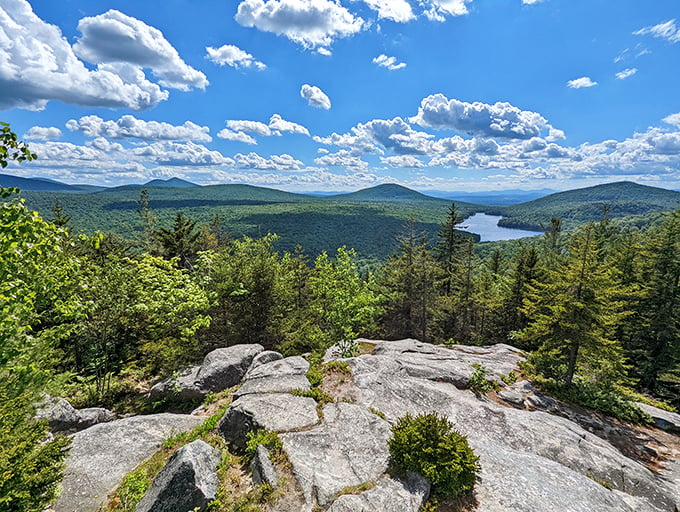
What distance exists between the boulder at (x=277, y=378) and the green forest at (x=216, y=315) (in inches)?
123

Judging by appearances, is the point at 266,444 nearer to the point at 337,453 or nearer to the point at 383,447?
the point at 337,453

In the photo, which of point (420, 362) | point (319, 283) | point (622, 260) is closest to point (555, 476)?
point (420, 362)

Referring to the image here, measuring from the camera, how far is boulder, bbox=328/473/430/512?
18.5 feet

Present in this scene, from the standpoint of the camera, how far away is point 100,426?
9266mm

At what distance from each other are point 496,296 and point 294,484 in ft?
97.4

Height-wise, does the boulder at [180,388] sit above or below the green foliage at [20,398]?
below

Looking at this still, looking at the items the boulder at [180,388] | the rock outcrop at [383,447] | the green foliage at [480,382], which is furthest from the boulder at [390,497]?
the boulder at [180,388]

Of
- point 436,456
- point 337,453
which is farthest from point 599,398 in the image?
point 337,453

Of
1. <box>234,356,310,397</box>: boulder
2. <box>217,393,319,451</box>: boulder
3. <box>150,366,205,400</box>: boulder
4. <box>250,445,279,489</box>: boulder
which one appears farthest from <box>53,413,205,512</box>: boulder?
<box>250,445,279,489</box>: boulder

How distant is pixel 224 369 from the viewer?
→ 1355 centimetres

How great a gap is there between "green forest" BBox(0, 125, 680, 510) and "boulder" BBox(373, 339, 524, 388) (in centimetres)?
196

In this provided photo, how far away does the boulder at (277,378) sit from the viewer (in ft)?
34.2

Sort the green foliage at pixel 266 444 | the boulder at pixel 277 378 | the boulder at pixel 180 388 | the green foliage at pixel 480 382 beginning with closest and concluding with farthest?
the green foliage at pixel 266 444
the boulder at pixel 277 378
the boulder at pixel 180 388
the green foliage at pixel 480 382

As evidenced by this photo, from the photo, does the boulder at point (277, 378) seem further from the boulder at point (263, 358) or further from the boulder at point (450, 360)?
the boulder at point (450, 360)
